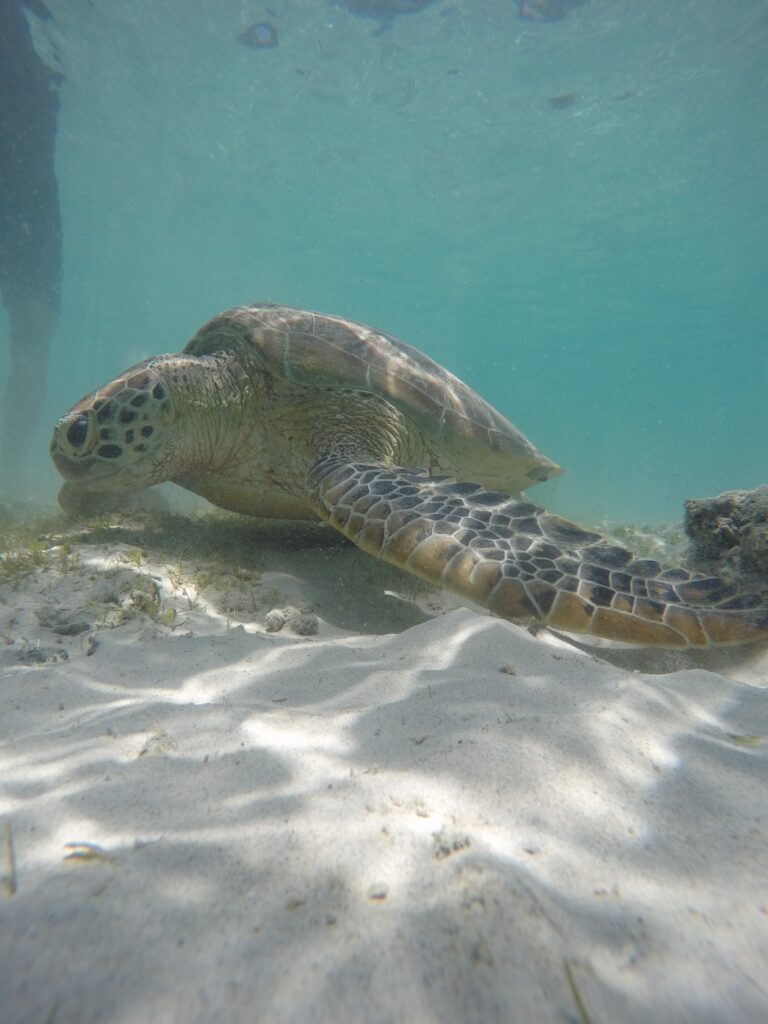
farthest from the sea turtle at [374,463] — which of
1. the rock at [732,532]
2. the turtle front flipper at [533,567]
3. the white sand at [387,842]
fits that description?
the rock at [732,532]

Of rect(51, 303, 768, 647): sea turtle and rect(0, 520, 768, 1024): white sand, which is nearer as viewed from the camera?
rect(0, 520, 768, 1024): white sand

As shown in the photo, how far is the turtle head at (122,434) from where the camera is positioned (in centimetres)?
340

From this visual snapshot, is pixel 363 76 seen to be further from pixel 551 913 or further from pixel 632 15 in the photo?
pixel 551 913

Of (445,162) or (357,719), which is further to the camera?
(445,162)

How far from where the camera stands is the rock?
8.16 feet

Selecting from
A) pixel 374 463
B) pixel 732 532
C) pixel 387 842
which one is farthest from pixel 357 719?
pixel 732 532

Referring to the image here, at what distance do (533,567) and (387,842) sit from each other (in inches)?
61.9

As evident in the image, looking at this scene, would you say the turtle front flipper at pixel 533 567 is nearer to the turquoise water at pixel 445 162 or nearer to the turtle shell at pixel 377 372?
the turtle shell at pixel 377 372

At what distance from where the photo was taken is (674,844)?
0.95 meters

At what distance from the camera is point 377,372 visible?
415 cm

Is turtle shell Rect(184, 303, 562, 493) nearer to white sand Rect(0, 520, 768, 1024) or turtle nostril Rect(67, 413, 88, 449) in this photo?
turtle nostril Rect(67, 413, 88, 449)

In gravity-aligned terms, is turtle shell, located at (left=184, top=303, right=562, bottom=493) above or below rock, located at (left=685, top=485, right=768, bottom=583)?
above

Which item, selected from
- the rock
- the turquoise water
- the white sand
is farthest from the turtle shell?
the turquoise water

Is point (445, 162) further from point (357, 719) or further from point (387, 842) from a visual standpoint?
point (387, 842)
